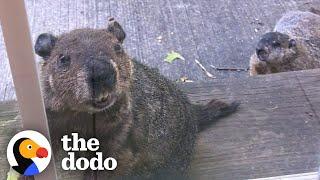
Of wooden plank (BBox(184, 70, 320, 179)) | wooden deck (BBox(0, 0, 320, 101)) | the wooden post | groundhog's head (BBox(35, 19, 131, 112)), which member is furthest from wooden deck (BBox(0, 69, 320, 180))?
wooden deck (BBox(0, 0, 320, 101))

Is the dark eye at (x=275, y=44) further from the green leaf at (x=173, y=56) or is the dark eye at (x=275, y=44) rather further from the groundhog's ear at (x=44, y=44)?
the groundhog's ear at (x=44, y=44)

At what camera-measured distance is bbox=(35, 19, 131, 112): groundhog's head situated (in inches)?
53.2

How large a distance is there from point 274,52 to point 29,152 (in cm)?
201

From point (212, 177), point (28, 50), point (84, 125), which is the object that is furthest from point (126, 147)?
point (28, 50)

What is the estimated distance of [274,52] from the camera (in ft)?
9.68

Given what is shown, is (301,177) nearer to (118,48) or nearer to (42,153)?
(118,48)

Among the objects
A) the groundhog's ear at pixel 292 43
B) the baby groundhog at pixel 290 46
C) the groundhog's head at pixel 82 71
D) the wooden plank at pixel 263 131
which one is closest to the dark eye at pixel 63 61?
the groundhog's head at pixel 82 71

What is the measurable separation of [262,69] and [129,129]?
1403 mm

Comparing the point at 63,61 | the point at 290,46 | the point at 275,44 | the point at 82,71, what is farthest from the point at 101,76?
the point at 290,46

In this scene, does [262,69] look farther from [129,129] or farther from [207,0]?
[129,129]

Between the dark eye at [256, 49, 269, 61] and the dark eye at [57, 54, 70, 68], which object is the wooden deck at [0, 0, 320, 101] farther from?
the dark eye at [57, 54, 70, 68]

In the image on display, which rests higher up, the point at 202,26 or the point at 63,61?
the point at 63,61

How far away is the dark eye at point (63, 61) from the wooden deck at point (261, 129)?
21 centimetres

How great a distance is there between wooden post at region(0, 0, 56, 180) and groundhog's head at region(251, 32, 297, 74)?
1.80m
